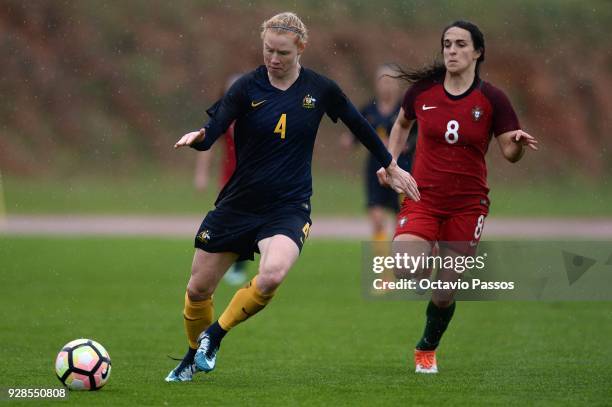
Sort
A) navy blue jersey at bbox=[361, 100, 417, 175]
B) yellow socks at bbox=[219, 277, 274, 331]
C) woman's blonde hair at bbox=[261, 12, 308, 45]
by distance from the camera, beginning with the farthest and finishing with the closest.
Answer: navy blue jersey at bbox=[361, 100, 417, 175] → yellow socks at bbox=[219, 277, 274, 331] → woman's blonde hair at bbox=[261, 12, 308, 45]

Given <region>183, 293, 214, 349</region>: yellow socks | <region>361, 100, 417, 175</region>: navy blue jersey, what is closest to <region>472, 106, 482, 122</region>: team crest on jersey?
<region>183, 293, 214, 349</region>: yellow socks

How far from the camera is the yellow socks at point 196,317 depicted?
26.0 ft

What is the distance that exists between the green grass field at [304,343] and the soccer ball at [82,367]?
11 cm

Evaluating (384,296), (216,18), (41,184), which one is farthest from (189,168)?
(384,296)

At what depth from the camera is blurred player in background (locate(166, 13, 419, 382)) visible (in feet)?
24.7

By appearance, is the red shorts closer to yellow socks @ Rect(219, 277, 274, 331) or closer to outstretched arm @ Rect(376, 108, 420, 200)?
outstretched arm @ Rect(376, 108, 420, 200)

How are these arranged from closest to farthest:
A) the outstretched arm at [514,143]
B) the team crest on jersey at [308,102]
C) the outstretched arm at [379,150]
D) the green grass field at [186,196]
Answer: the team crest on jersey at [308,102], the outstretched arm at [379,150], the outstretched arm at [514,143], the green grass field at [186,196]

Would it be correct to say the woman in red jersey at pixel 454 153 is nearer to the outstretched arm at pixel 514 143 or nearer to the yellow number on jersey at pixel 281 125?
the outstretched arm at pixel 514 143

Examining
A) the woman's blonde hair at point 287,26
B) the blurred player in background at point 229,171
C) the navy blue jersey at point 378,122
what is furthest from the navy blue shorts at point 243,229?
the navy blue jersey at point 378,122

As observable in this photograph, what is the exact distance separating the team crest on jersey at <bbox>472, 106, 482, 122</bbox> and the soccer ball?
10.4 ft

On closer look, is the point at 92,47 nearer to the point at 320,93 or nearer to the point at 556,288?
the point at 556,288

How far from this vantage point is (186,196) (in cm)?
3127

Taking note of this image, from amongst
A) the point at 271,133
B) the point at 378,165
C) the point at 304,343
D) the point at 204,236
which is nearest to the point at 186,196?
the point at 378,165

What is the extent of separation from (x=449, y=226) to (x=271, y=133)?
5.44 ft
